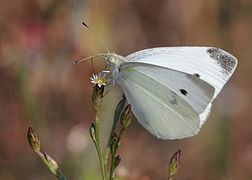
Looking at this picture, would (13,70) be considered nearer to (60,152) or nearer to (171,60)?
(60,152)

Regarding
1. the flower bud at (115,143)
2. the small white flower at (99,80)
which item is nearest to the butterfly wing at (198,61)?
the small white flower at (99,80)

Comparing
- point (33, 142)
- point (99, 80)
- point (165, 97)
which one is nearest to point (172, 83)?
point (165, 97)

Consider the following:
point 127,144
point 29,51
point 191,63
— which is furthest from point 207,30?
point 191,63

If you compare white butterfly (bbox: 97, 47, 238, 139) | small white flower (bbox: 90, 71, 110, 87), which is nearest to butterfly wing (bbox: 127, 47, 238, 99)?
white butterfly (bbox: 97, 47, 238, 139)

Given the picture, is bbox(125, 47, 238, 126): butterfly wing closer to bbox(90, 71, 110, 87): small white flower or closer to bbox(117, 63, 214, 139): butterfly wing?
bbox(117, 63, 214, 139): butterfly wing

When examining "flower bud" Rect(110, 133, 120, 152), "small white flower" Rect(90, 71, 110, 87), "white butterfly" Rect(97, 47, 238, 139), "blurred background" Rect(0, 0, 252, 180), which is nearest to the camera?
"flower bud" Rect(110, 133, 120, 152)

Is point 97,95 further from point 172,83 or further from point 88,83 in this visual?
point 88,83
